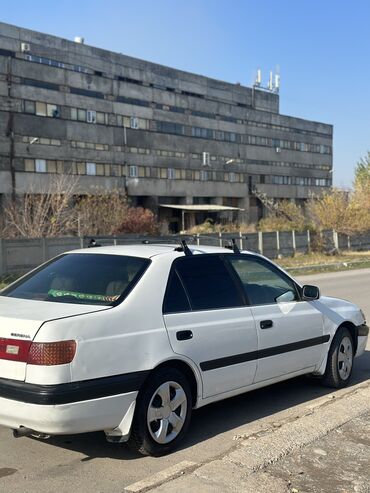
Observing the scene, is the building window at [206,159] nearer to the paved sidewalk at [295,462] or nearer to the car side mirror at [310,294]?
the car side mirror at [310,294]

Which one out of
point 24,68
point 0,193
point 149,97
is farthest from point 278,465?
point 149,97

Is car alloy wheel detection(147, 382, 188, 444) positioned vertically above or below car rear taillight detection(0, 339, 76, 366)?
below

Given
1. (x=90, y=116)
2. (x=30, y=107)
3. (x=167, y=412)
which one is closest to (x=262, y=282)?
(x=167, y=412)

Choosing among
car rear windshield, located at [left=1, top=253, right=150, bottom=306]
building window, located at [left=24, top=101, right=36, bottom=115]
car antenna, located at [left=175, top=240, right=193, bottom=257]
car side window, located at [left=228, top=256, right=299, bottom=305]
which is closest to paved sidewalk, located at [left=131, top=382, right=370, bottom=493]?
car side window, located at [left=228, top=256, right=299, bottom=305]

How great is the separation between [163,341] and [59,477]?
1133 mm

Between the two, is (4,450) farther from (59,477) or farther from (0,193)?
(0,193)

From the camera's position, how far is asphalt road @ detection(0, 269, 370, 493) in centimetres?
372

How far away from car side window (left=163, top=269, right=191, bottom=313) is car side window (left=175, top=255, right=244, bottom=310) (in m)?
0.05

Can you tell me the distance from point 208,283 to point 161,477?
1.69 m

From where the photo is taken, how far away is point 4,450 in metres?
4.24

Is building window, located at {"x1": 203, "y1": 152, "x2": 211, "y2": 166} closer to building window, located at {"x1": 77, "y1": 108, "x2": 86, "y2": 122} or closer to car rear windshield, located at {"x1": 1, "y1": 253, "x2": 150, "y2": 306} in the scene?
building window, located at {"x1": 77, "y1": 108, "x2": 86, "y2": 122}

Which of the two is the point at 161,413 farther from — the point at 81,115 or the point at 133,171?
the point at 133,171

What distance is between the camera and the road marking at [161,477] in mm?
3514

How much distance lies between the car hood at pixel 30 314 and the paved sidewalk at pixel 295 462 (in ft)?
3.93
